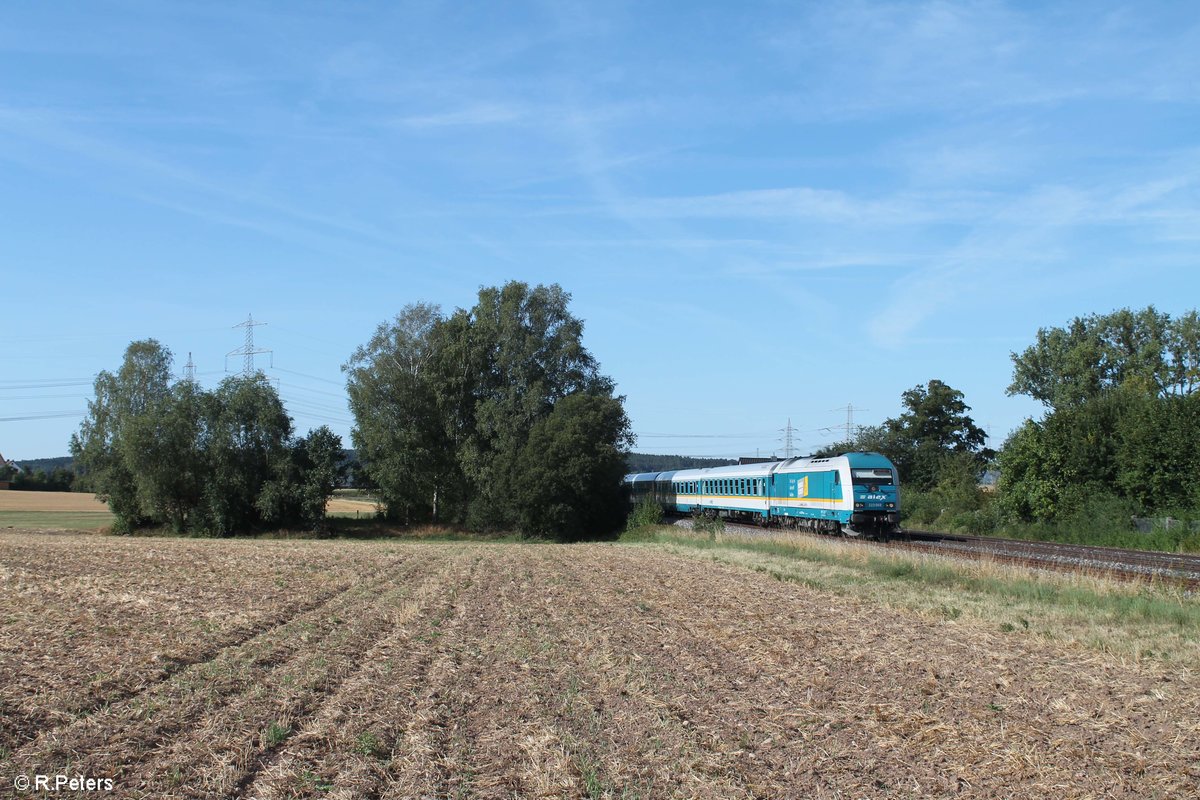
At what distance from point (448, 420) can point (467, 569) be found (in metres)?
36.7

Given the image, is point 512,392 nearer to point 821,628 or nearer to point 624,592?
point 624,592

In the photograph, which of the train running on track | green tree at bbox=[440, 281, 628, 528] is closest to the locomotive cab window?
the train running on track

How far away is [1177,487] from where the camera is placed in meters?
36.8

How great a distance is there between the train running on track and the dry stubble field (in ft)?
58.3

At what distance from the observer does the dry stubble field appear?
7172mm

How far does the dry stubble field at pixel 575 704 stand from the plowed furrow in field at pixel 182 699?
0.04 m

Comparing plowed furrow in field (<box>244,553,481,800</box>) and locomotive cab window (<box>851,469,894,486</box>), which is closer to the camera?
plowed furrow in field (<box>244,553,481,800</box>)

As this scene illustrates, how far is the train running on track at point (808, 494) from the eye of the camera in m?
33.7

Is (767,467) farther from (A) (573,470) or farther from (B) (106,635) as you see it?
(B) (106,635)

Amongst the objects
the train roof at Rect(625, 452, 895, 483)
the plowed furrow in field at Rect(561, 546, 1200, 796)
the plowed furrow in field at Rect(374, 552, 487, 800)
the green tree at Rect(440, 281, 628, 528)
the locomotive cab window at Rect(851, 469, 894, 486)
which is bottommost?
the plowed furrow in field at Rect(561, 546, 1200, 796)

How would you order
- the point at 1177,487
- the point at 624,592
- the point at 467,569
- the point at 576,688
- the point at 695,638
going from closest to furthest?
1. the point at 576,688
2. the point at 695,638
3. the point at 624,592
4. the point at 467,569
5. the point at 1177,487

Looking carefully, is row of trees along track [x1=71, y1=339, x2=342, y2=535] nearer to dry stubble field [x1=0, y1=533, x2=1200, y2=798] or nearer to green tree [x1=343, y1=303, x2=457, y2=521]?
green tree [x1=343, y1=303, x2=457, y2=521]

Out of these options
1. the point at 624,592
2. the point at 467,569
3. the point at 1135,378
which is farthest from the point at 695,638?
the point at 1135,378

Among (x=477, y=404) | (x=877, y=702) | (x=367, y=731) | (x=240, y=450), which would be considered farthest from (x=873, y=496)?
(x=240, y=450)
